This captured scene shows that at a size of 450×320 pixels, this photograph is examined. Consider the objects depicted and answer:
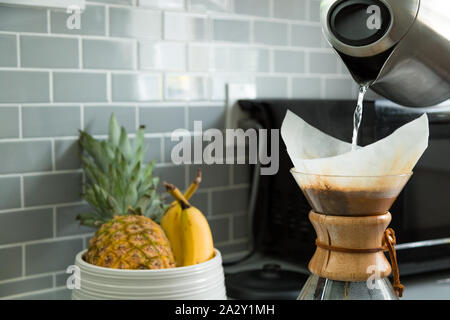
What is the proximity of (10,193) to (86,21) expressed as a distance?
1.10ft

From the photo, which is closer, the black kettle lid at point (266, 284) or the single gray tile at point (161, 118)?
the black kettle lid at point (266, 284)

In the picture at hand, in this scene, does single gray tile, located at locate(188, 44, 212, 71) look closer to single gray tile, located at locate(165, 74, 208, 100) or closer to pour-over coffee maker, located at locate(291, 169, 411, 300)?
single gray tile, located at locate(165, 74, 208, 100)

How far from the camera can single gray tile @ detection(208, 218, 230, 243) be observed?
1.31 metres

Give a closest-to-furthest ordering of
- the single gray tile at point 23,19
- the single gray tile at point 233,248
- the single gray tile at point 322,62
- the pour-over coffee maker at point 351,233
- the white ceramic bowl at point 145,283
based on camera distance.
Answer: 1. the pour-over coffee maker at point 351,233
2. the white ceramic bowl at point 145,283
3. the single gray tile at point 23,19
4. the single gray tile at point 233,248
5. the single gray tile at point 322,62

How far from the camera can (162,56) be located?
3.95 feet

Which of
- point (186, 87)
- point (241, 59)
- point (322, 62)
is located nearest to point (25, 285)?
point (186, 87)

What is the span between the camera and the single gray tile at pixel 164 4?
1164 mm

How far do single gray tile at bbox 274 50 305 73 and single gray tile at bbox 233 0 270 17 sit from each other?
0.10m

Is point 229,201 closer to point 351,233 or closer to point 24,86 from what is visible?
point 24,86

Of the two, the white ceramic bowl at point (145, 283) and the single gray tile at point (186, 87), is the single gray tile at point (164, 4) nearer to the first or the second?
the single gray tile at point (186, 87)

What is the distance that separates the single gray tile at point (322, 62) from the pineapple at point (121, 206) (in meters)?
0.54

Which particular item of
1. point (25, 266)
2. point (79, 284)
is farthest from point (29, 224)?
point (79, 284)

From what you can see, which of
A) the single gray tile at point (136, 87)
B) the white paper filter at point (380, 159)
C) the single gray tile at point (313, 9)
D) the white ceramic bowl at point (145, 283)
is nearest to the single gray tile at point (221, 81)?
the single gray tile at point (136, 87)
